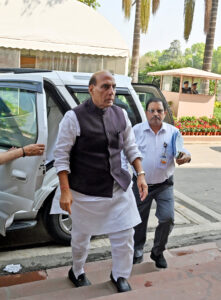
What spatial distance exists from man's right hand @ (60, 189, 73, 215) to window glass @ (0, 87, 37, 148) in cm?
101

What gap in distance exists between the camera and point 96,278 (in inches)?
120

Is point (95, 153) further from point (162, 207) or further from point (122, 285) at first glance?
point (162, 207)

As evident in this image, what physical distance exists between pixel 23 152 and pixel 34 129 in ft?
1.30

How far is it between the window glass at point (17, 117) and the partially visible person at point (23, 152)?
31 cm

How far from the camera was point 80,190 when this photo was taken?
8.29 ft

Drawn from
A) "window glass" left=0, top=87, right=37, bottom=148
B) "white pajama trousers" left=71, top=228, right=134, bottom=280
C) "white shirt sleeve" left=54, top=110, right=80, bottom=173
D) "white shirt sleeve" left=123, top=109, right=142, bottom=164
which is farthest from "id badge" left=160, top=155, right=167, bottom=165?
"window glass" left=0, top=87, right=37, bottom=148

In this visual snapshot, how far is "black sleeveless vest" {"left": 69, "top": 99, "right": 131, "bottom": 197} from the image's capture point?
96.7 inches

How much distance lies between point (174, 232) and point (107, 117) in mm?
2542

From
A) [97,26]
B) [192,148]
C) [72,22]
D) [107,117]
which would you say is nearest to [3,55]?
[72,22]

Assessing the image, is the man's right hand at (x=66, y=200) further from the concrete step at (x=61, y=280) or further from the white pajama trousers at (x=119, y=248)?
the concrete step at (x=61, y=280)

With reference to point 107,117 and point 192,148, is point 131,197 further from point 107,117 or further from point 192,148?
point 192,148

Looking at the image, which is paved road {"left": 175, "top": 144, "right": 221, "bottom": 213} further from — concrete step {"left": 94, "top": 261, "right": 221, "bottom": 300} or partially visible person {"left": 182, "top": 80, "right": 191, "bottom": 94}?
partially visible person {"left": 182, "top": 80, "right": 191, "bottom": 94}

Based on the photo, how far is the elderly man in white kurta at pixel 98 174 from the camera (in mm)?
2445

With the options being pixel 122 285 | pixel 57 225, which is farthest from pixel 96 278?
pixel 57 225
